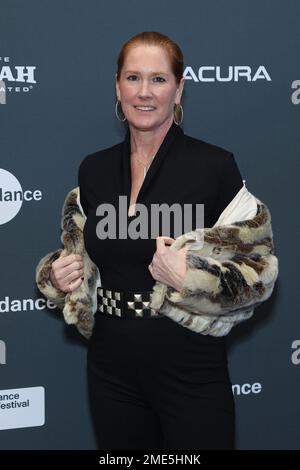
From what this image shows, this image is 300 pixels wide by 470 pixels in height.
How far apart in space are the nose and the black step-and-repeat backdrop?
0.57m

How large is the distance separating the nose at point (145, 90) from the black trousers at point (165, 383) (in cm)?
55

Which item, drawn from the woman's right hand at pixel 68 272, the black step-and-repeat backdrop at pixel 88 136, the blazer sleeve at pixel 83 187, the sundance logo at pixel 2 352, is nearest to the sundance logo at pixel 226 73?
the black step-and-repeat backdrop at pixel 88 136

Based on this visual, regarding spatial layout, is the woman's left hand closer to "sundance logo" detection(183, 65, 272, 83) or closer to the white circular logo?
the white circular logo

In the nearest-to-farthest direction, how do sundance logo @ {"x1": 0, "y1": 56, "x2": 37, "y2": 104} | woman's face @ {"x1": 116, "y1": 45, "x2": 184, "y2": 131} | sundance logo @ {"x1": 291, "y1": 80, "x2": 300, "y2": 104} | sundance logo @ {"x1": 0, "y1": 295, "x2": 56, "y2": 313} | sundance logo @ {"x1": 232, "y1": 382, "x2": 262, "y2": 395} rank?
1. woman's face @ {"x1": 116, "y1": 45, "x2": 184, "y2": 131}
2. sundance logo @ {"x1": 0, "y1": 56, "x2": 37, "y2": 104}
3. sundance logo @ {"x1": 0, "y1": 295, "x2": 56, "y2": 313}
4. sundance logo @ {"x1": 291, "y1": 80, "x2": 300, "y2": 104}
5. sundance logo @ {"x1": 232, "y1": 382, "x2": 262, "y2": 395}

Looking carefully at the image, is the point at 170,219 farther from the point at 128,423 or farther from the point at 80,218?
the point at 128,423

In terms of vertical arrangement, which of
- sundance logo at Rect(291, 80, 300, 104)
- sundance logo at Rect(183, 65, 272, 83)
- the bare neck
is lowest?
the bare neck

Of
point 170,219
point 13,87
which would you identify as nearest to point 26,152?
point 13,87

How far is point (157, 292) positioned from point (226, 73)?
1.02 meters

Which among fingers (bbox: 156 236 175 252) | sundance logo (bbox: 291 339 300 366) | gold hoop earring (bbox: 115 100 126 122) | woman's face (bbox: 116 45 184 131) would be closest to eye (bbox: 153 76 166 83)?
woman's face (bbox: 116 45 184 131)

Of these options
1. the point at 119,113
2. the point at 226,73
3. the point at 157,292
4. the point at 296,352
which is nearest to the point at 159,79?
the point at 119,113

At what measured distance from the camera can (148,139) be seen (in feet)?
6.31

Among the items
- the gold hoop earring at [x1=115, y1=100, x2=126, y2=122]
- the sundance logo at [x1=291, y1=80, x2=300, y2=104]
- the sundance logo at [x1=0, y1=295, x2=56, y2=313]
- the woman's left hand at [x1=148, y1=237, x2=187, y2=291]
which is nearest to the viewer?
the woman's left hand at [x1=148, y1=237, x2=187, y2=291]

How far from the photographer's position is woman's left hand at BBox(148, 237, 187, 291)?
1.74 m

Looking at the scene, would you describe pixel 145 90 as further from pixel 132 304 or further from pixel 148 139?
pixel 132 304
